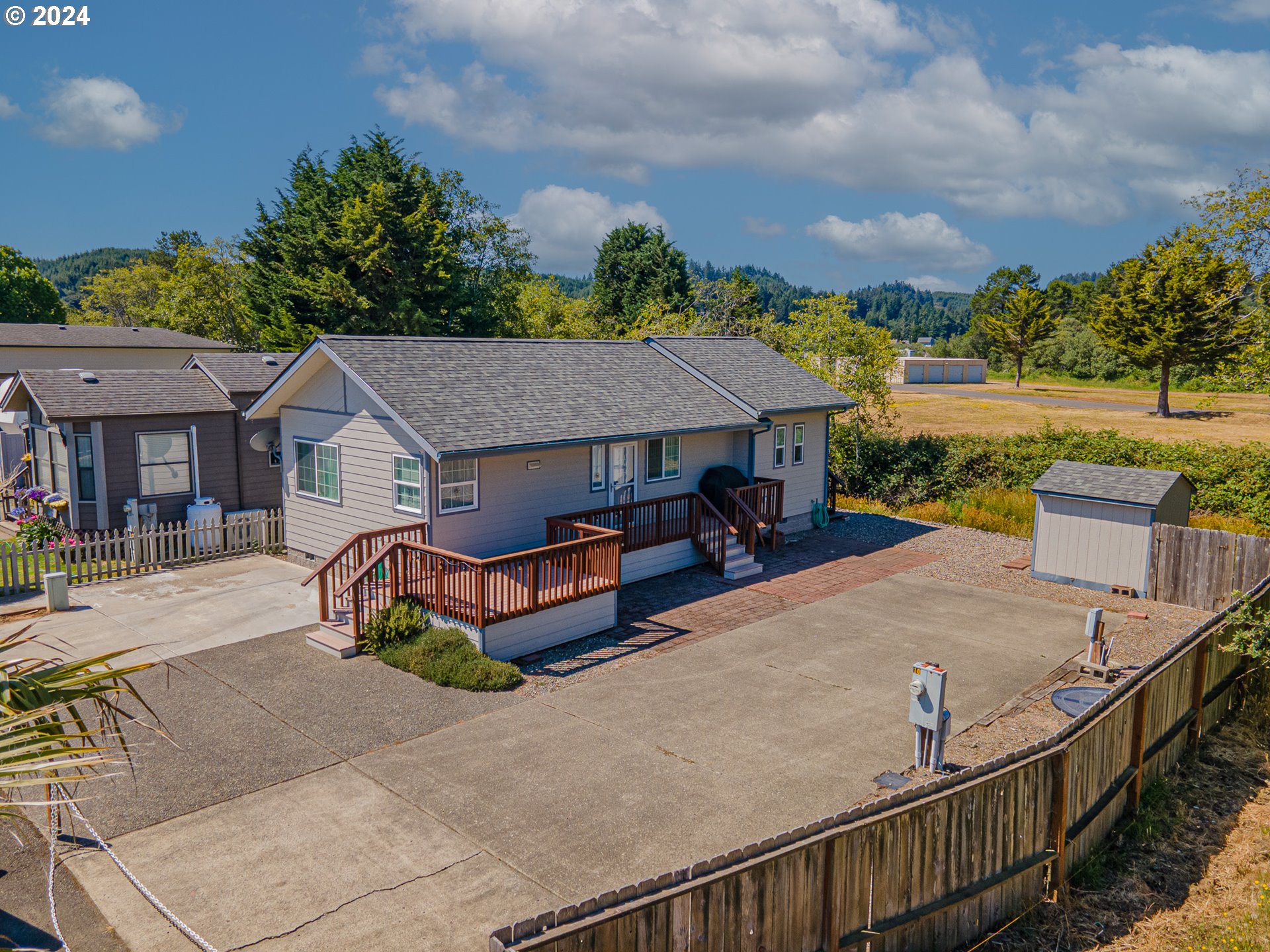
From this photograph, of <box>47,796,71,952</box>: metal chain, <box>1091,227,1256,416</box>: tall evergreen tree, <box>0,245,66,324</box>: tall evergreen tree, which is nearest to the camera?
<box>47,796,71,952</box>: metal chain

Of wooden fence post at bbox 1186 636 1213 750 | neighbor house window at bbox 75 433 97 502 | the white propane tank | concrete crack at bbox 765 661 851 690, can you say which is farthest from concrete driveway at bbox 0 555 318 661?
wooden fence post at bbox 1186 636 1213 750

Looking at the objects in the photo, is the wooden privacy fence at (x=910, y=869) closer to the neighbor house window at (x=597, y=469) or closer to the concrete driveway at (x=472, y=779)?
the concrete driveway at (x=472, y=779)

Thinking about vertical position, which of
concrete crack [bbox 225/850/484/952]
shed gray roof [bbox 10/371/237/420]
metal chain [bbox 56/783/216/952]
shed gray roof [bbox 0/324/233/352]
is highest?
shed gray roof [bbox 0/324/233/352]

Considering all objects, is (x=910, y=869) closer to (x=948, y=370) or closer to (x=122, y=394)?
(x=122, y=394)

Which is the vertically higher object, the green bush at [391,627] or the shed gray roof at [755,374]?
the shed gray roof at [755,374]

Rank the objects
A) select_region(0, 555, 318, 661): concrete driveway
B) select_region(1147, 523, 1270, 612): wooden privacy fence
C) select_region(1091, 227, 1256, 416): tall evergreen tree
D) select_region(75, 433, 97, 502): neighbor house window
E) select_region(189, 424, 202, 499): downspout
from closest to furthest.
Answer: select_region(0, 555, 318, 661): concrete driveway → select_region(1147, 523, 1270, 612): wooden privacy fence → select_region(75, 433, 97, 502): neighbor house window → select_region(189, 424, 202, 499): downspout → select_region(1091, 227, 1256, 416): tall evergreen tree

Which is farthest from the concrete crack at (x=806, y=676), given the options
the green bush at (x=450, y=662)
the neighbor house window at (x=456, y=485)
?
the neighbor house window at (x=456, y=485)

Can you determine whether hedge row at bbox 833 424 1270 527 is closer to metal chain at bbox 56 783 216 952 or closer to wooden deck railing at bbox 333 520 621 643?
wooden deck railing at bbox 333 520 621 643

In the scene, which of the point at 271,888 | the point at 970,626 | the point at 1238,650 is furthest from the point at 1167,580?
the point at 271,888
